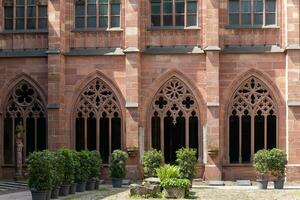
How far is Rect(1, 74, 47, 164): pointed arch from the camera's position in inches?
1325

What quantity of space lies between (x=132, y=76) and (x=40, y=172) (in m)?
10.3

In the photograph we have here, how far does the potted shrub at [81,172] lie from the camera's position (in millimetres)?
27378

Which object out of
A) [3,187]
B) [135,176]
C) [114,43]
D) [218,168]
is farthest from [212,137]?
[3,187]

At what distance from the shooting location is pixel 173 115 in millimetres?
33250

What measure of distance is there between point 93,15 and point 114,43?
160cm

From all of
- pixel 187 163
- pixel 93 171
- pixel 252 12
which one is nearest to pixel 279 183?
pixel 187 163

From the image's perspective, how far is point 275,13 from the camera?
3306 centimetres

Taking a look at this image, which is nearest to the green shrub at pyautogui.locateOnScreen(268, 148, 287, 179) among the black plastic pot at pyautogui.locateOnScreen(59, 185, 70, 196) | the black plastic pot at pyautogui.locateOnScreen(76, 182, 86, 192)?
the black plastic pot at pyautogui.locateOnScreen(76, 182, 86, 192)

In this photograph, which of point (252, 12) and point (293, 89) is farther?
point (252, 12)

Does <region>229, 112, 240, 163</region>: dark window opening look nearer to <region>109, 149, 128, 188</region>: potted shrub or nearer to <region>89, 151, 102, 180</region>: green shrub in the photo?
<region>109, 149, 128, 188</region>: potted shrub

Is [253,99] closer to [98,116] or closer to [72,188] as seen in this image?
[98,116]

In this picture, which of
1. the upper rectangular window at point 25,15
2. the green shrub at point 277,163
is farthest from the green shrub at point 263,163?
the upper rectangular window at point 25,15

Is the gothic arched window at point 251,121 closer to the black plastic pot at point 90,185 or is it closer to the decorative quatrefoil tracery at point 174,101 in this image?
the decorative quatrefoil tracery at point 174,101

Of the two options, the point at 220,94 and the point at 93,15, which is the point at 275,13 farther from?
the point at 93,15
